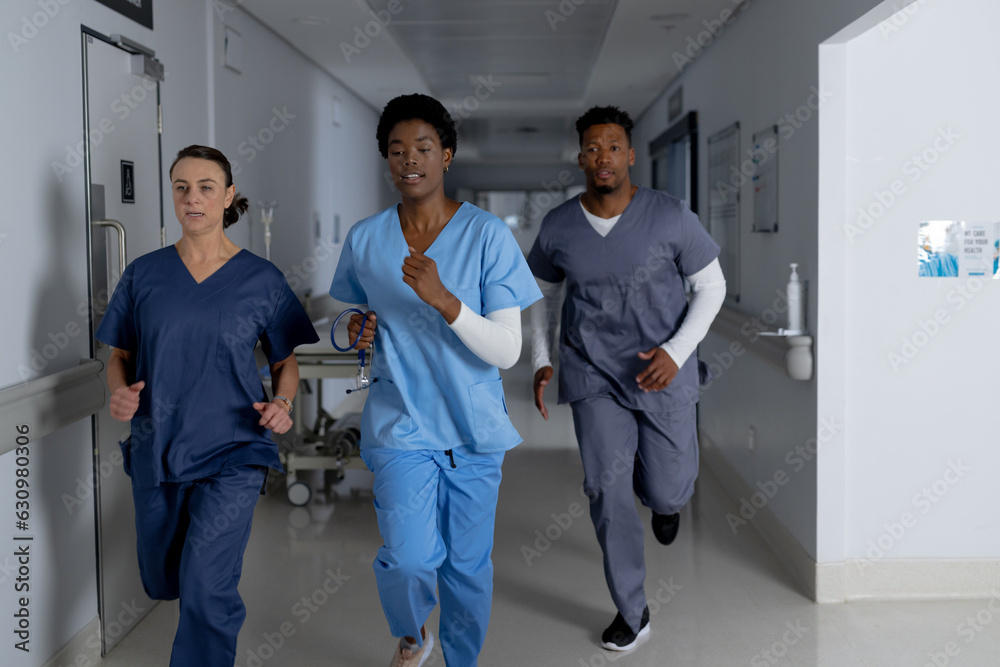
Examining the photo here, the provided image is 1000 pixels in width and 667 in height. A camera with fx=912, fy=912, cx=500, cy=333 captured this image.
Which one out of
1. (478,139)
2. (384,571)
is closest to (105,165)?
(384,571)

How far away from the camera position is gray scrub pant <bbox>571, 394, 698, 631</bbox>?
8.89 feet

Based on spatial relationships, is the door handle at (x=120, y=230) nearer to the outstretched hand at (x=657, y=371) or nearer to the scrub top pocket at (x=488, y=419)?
the scrub top pocket at (x=488, y=419)

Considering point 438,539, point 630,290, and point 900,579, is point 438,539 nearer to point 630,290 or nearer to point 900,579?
point 630,290

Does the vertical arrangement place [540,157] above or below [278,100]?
above

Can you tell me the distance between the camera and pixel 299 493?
4.22m

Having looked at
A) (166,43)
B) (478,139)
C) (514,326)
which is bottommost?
(514,326)

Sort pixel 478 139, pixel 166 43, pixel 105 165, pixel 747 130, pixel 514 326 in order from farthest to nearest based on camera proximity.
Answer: pixel 478 139
pixel 747 130
pixel 166 43
pixel 105 165
pixel 514 326

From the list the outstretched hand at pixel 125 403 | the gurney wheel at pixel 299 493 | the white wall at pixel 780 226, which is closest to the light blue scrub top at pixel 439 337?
the outstretched hand at pixel 125 403

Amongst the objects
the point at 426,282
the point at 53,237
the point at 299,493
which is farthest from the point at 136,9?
the point at 299,493

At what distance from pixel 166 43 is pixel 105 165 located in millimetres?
703

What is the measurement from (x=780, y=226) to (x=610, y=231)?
3.93 feet

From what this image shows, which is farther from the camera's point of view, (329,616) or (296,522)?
(296,522)

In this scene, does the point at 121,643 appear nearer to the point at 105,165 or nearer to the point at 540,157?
the point at 105,165

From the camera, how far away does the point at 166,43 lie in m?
3.18
